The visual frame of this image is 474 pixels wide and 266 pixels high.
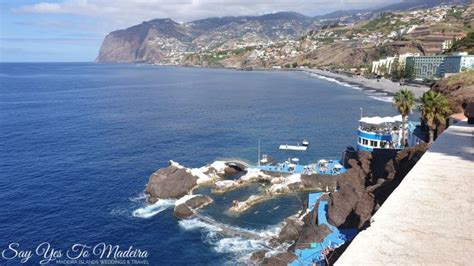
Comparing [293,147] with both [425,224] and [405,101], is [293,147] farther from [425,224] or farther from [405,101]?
[425,224]

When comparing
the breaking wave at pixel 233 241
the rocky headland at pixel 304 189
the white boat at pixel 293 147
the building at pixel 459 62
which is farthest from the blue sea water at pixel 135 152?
the building at pixel 459 62

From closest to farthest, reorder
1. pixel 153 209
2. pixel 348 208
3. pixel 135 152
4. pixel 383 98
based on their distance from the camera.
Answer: pixel 348 208 < pixel 153 209 < pixel 135 152 < pixel 383 98

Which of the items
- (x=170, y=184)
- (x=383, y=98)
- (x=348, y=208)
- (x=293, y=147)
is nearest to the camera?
(x=348, y=208)

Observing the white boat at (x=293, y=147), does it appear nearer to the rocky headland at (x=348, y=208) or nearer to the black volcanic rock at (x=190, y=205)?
the rocky headland at (x=348, y=208)

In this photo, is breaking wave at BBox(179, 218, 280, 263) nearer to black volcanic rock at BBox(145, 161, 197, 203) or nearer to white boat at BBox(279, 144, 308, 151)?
black volcanic rock at BBox(145, 161, 197, 203)

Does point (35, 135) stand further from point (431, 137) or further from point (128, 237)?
point (431, 137)

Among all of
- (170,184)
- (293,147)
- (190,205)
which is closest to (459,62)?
(293,147)
